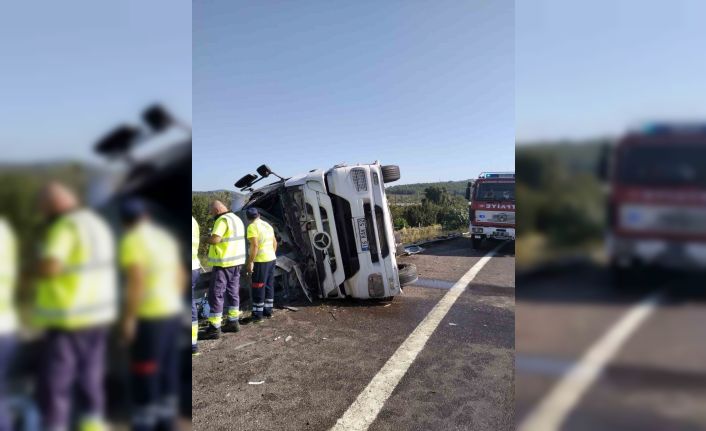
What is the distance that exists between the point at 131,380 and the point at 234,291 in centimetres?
394

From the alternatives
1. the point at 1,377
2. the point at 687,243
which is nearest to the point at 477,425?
the point at 687,243

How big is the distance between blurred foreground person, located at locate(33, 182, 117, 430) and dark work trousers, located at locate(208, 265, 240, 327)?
3801 millimetres

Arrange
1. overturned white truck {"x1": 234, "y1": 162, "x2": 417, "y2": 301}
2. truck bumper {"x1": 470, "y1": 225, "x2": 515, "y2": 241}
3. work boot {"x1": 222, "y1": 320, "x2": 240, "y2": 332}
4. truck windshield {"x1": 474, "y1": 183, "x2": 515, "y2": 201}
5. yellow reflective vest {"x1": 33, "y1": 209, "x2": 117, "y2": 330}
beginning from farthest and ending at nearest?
truck bumper {"x1": 470, "y1": 225, "x2": 515, "y2": 241} → truck windshield {"x1": 474, "y1": 183, "x2": 515, "y2": 201} → overturned white truck {"x1": 234, "y1": 162, "x2": 417, "y2": 301} → work boot {"x1": 222, "y1": 320, "x2": 240, "y2": 332} → yellow reflective vest {"x1": 33, "y1": 209, "x2": 117, "y2": 330}

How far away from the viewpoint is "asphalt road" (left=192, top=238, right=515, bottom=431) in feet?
9.41

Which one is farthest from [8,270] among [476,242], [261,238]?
[476,242]

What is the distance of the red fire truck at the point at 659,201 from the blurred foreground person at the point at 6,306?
103cm

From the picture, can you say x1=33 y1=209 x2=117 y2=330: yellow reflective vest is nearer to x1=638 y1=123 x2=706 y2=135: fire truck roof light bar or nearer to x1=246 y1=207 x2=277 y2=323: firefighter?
x1=638 y1=123 x2=706 y2=135: fire truck roof light bar

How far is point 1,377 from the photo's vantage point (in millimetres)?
765

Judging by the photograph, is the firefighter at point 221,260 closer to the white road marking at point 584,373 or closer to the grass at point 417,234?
the white road marking at point 584,373

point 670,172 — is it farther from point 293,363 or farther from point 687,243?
point 293,363

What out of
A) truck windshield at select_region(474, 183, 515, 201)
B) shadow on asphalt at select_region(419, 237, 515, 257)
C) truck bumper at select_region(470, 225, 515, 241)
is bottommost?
shadow on asphalt at select_region(419, 237, 515, 257)

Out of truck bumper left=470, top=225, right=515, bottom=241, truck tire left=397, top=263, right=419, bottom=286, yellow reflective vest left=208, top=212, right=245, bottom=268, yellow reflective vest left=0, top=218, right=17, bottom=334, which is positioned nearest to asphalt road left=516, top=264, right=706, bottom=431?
yellow reflective vest left=0, top=218, right=17, bottom=334

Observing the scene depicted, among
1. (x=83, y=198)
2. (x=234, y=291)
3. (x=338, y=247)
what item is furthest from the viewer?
(x=338, y=247)

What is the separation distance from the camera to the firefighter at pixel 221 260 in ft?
14.6
